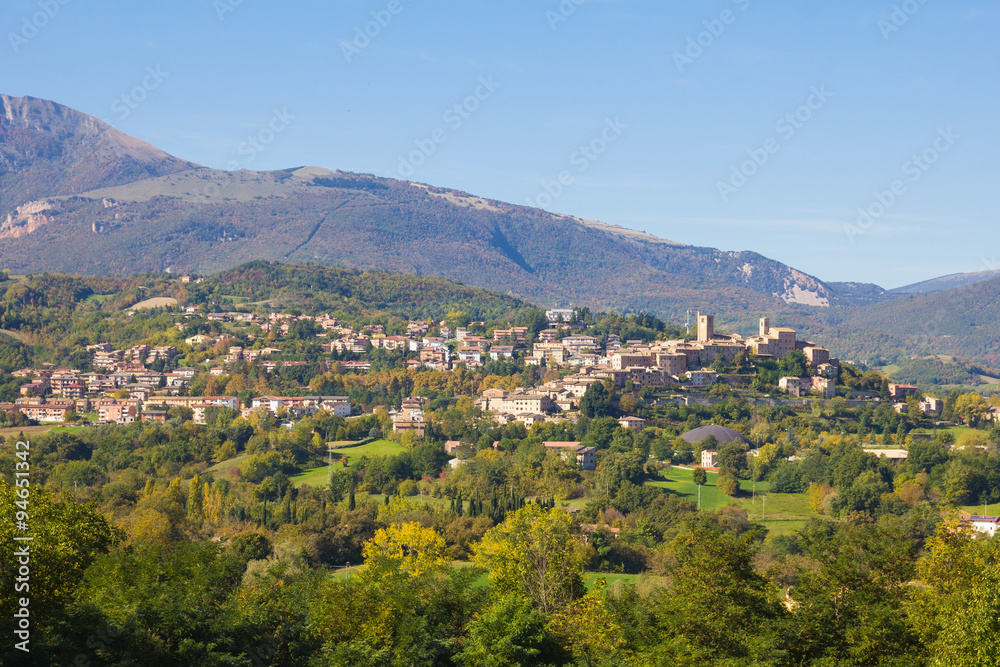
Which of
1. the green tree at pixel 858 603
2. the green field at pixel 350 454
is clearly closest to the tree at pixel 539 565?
the green tree at pixel 858 603

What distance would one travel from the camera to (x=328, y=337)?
116m

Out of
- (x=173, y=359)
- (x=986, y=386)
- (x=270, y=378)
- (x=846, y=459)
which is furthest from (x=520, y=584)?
(x=986, y=386)

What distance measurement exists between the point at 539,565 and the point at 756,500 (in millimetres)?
33681

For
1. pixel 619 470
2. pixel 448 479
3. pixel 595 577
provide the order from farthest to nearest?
pixel 448 479 < pixel 619 470 < pixel 595 577

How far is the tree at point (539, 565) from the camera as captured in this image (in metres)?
29.1

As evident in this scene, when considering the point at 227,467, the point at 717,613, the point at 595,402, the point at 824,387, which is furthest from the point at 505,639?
the point at 824,387

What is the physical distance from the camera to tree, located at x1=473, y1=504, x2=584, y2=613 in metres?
29.1

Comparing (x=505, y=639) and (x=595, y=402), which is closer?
(x=505, y=639)

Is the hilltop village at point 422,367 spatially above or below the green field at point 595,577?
above

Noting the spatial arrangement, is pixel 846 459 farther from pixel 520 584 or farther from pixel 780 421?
pixel 520 584

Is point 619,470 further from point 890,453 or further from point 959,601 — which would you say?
point 959,601

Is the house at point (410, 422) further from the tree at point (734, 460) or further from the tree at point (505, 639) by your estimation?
the tree at point (505, 639)

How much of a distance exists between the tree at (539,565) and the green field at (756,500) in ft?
84.3

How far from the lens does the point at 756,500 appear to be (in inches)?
2399
